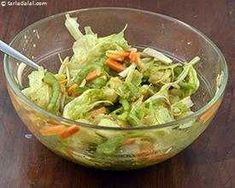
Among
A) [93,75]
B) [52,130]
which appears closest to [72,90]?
[93,75]

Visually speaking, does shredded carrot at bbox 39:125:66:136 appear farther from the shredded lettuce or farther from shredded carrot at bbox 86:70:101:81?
shredded carrot at bbox 86:70:101:81

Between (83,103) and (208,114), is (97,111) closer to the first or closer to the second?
(83,103)

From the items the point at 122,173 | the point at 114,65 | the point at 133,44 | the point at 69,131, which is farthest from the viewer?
the point at 133,44

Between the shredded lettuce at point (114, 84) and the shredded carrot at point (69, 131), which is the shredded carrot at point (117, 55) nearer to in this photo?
the shredded lettuce at point (114, 84)

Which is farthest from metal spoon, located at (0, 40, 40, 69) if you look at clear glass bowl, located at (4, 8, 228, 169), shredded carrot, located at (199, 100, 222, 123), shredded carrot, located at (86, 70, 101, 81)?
shredded carrot, located at (199, 100, 222, 123)

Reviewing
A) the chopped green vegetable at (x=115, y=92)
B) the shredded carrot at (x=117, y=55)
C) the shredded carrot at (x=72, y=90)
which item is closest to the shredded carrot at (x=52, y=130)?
the chopped green vegetable at (x=115, y=92)

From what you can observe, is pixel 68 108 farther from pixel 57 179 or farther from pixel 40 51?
pixel 40 51

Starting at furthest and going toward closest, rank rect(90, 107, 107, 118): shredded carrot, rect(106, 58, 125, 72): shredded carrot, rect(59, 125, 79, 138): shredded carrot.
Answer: rect(106, 58, 125, 72): shredded carrot → rect(90, 107, 107, 118): shredded carrot → rect(59, 125, 79, 138): shredded carrot

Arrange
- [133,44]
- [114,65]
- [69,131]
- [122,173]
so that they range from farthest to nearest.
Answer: [133,44] → [114,65] → [122,173] → [69,131]
